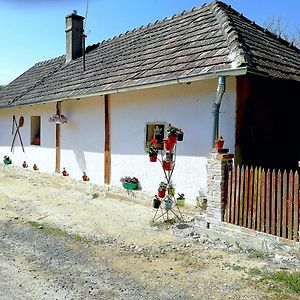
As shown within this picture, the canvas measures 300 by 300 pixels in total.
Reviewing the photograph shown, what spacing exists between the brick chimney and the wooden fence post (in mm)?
10960

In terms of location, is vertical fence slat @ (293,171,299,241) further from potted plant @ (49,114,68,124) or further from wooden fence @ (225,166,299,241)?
potted plant @ (49,114,68,124)

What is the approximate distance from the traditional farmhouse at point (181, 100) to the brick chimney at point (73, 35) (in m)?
2.21

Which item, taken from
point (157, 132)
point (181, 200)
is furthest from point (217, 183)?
point (157, 132)

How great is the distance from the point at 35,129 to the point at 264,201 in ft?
35.2

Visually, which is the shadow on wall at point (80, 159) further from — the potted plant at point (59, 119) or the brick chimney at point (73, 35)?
the brick chimney at point (73, 35)

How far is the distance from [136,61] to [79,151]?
3.30 m

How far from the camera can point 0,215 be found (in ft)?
24.0

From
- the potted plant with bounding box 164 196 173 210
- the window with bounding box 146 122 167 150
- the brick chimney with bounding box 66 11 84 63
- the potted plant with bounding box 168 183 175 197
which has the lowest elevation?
the potted plant with bounding box 164 196 173 210

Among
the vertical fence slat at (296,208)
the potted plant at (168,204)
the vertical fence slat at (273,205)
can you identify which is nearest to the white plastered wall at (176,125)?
the potted plant at (168,204)

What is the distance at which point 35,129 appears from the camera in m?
14.0

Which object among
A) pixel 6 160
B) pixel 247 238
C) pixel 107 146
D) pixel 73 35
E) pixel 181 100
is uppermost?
pixel 73 35

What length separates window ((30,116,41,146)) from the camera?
13.8 meters

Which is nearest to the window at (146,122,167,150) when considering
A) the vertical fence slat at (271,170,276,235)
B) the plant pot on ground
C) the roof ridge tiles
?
the roof ridge tiles

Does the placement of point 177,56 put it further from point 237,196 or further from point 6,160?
point 6,160
